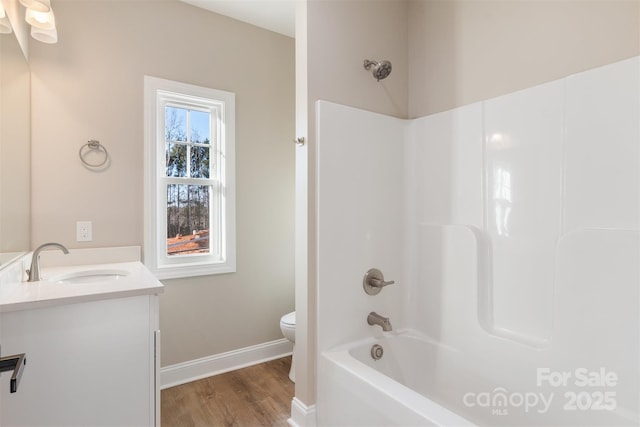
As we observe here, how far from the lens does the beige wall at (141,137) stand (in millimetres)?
1972

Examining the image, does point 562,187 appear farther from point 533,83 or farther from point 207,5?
point 207,5

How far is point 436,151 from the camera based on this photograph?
6.56 ft

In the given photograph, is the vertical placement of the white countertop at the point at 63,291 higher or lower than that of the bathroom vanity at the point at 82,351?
higher

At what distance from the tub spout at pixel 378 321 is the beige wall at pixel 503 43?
50.5 inches

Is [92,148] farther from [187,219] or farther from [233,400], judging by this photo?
[233,400]

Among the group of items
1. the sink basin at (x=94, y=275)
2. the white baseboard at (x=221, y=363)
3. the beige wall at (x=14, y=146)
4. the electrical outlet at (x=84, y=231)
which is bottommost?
the white baseboard at (x=221, y=363)

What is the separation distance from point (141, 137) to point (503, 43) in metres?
2.21

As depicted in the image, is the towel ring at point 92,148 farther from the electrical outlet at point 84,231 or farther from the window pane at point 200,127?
the window pane at point 200,127

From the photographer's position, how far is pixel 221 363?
97.6 inches

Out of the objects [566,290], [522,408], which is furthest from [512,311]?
[522,408]

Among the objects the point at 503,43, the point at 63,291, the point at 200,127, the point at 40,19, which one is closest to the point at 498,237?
the point at 503,43

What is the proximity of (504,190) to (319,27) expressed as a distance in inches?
51.2

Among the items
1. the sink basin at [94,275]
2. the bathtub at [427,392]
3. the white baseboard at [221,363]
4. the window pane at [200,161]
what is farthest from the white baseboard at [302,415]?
the window pane at [200,161]

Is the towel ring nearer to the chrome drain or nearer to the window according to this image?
the window
